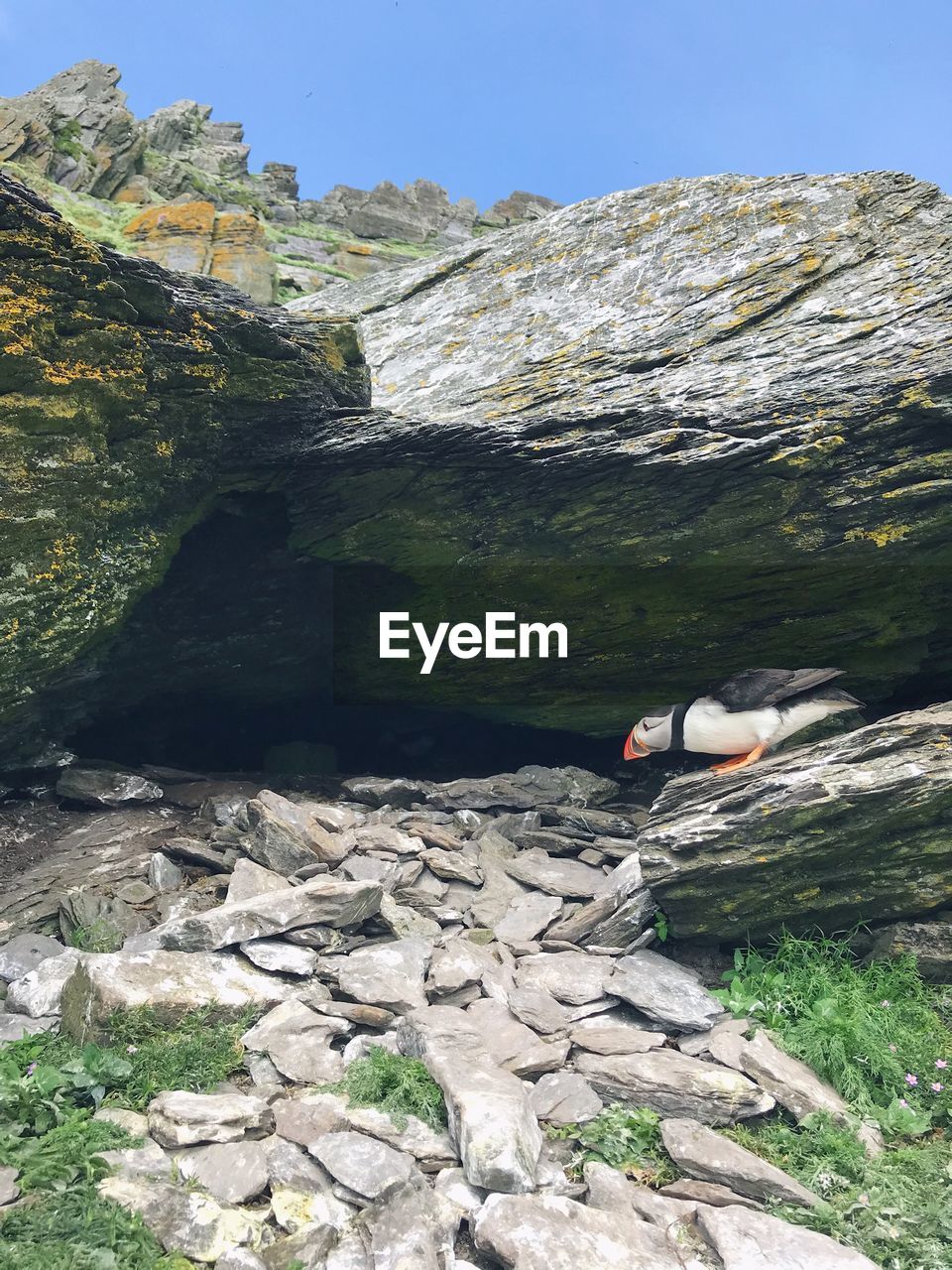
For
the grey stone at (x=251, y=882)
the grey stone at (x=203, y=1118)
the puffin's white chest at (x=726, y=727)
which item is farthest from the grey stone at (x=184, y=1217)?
the puffin's white chest at (x=726, y=727)

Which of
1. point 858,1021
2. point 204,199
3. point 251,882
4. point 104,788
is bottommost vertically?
point 858,1021

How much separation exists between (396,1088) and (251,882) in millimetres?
3097

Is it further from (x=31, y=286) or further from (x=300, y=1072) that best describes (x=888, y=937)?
(x=31, y=286)

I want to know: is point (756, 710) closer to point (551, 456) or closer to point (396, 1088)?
point (551, 456)

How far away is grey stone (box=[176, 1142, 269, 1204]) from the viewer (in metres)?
4.71

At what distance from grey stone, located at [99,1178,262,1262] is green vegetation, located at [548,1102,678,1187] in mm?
2058

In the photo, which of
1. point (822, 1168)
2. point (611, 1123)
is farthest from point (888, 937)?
point (611, 1123)

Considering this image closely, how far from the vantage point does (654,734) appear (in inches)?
399

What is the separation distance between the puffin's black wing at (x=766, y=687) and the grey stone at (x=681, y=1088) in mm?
4281

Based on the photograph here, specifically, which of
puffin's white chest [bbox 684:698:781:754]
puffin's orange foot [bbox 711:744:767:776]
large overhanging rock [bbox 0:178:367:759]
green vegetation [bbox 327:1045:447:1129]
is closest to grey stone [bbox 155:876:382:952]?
green vegetation [bbox 327:1045:447:1129]

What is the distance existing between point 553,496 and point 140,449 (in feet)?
14.4

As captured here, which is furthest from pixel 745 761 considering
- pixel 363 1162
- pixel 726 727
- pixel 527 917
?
pixel 363 1162

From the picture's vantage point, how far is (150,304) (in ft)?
26.0

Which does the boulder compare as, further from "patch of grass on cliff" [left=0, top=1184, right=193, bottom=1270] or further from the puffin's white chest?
the puffin's white chest
